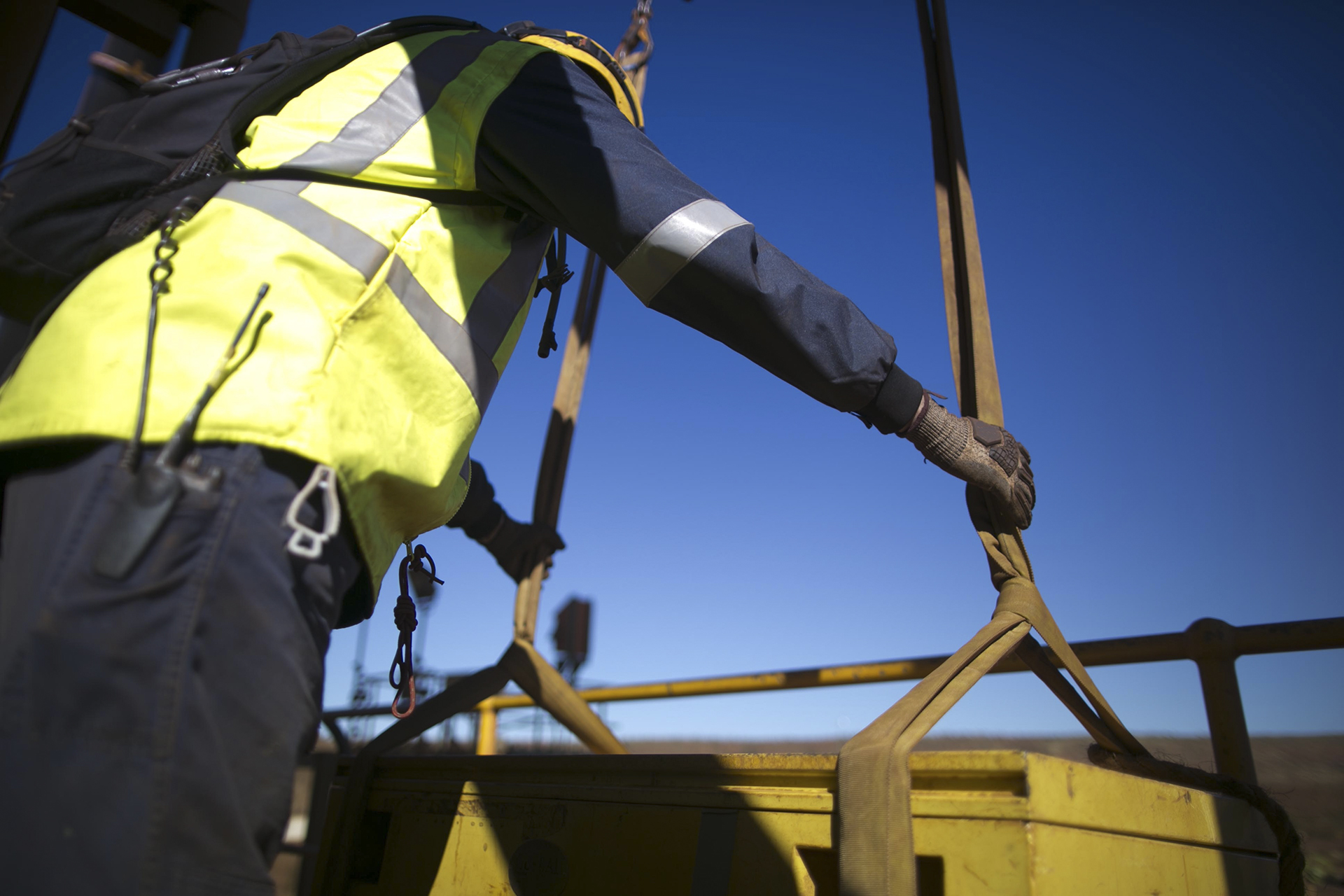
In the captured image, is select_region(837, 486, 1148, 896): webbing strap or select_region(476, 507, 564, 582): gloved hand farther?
select_region(476, 507, 564, 582): gloved hand

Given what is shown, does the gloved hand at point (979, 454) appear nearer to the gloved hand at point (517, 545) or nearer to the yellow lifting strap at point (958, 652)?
the yellow lifting strap at point (958, 652)

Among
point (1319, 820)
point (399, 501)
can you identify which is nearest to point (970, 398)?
point (399, 501)

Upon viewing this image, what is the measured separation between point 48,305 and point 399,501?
0.49 metres

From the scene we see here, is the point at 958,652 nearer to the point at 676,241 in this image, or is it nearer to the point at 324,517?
the point at 676,241

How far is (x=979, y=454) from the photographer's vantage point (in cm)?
152

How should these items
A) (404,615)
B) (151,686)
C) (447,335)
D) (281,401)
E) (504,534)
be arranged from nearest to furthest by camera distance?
(151,686), (281,401), (447,335), (404,615), (504,534)

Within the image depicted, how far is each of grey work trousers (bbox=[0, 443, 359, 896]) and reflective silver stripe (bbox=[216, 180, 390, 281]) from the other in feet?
0.89

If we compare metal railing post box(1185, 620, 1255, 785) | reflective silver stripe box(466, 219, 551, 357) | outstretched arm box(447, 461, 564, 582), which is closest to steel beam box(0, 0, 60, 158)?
outstretched arm box(447, 461, 564, 582)

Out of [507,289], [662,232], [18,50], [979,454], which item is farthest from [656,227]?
[18,50]

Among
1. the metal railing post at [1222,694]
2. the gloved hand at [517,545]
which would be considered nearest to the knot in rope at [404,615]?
the gloved hand at [517,545]

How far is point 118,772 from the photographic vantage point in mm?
785

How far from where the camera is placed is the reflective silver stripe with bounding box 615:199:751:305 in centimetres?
118

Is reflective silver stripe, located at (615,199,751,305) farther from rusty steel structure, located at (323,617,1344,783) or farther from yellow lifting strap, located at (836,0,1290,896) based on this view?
rusty steel structure, located at (323,617,1344,783)

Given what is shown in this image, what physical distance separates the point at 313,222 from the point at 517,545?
151 cm
